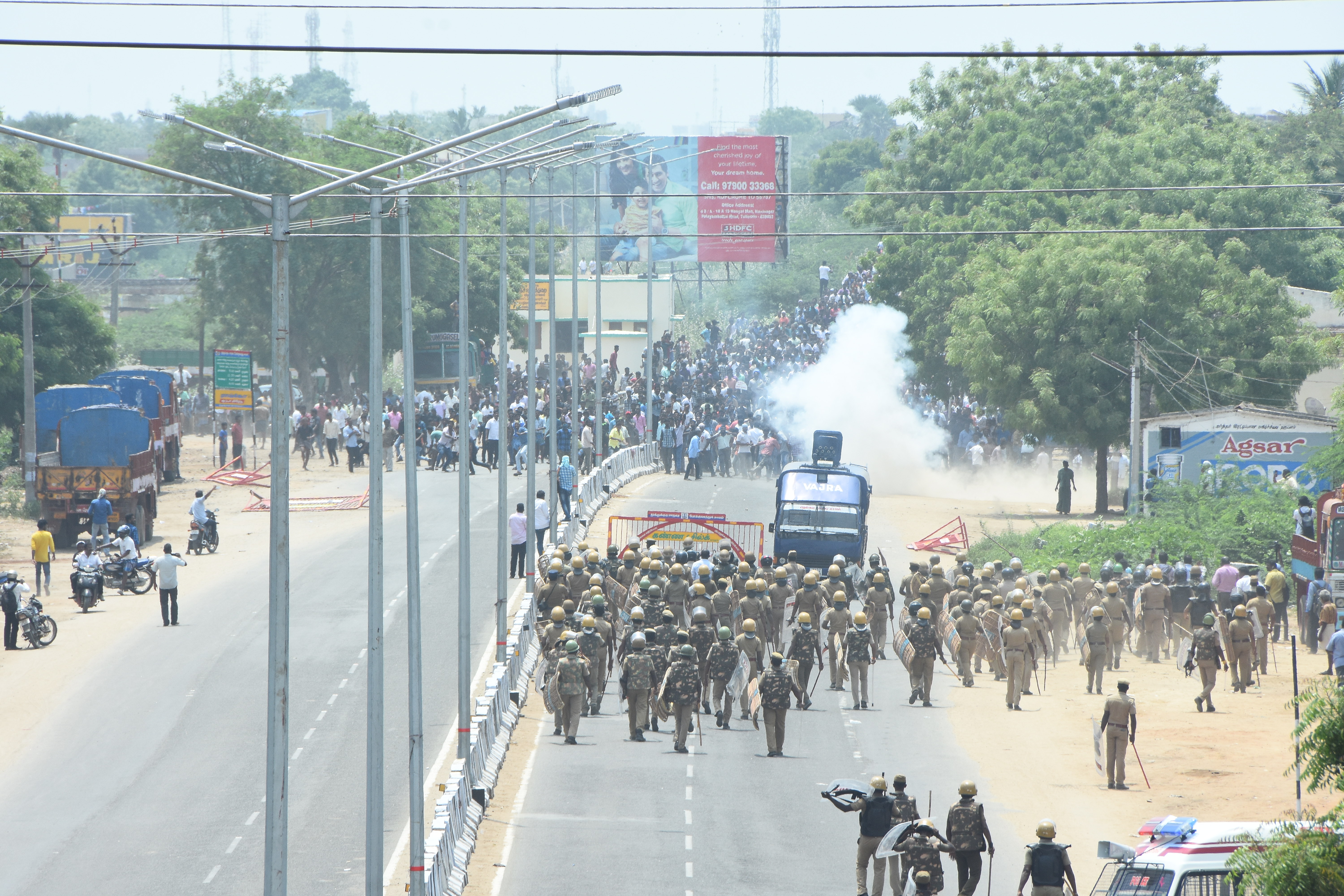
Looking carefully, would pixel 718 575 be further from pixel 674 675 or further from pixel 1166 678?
pixel 1166 678

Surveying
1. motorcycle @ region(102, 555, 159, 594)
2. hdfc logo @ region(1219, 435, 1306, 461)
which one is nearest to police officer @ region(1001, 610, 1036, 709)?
motorcycle @ region(102, 555, 159, 594)

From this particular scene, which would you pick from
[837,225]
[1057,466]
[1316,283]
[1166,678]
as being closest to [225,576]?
[1166,678]

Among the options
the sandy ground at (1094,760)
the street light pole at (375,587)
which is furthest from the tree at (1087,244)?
the street light pole at (375,587)

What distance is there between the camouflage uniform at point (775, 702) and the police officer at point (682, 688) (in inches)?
34.1

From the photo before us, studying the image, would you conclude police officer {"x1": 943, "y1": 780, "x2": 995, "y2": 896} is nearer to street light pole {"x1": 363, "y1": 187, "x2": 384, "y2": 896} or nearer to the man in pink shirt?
street light pole {"x1": 363, "y1": 187, "x2": 384, "y2": 896}

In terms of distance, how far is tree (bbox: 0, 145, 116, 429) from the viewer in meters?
43.8

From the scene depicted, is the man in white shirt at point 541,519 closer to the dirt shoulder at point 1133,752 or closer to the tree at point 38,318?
the dirt shoulder at point 1133,752

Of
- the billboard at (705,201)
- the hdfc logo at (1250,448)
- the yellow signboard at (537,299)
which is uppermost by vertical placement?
the billboard at (705,201)

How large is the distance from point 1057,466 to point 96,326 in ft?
100

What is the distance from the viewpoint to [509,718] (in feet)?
70.6

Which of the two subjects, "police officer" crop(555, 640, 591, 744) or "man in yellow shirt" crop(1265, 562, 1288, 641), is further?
"man in yellow shirt" crop(1265, 562, 1288, 641)

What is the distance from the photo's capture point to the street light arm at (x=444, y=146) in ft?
39.3

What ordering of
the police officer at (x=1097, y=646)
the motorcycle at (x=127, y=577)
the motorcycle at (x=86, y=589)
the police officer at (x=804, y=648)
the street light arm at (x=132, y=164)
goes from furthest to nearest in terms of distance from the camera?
the motorcycle at (x=127, y=577), the motorcycle at (x=86, y=589), the police officer at (x=1097, y=646), the police officer at (x=804, y=648), the street light arm at (x=132, y=164)

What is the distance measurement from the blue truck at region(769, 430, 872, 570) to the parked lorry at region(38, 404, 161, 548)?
14.7 metres
